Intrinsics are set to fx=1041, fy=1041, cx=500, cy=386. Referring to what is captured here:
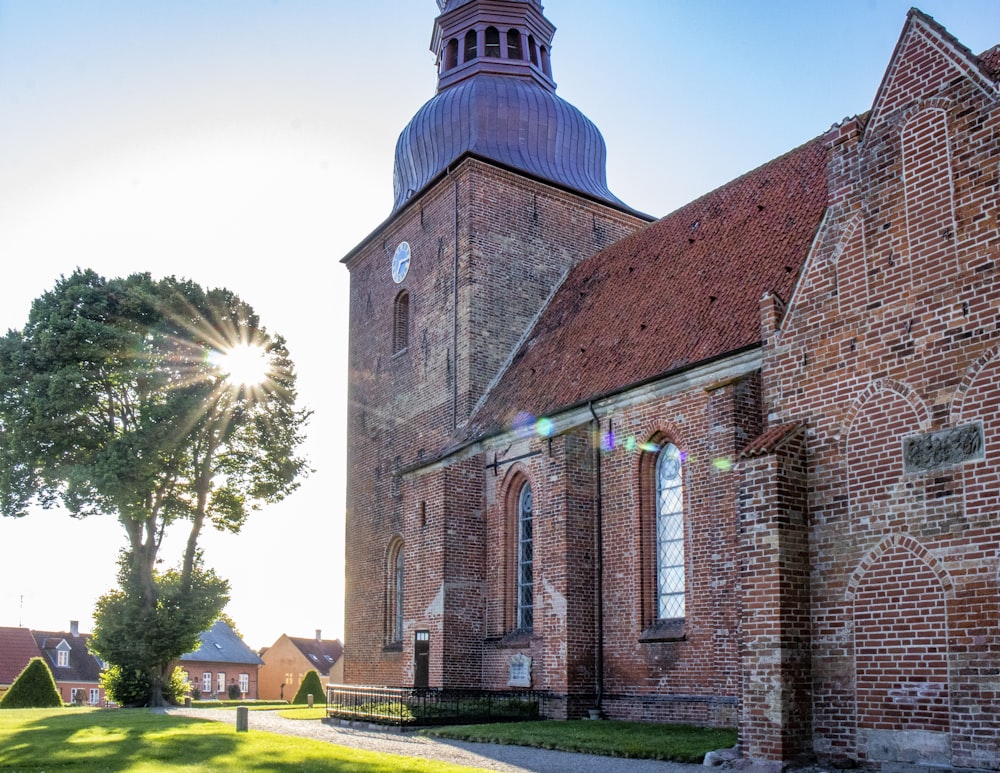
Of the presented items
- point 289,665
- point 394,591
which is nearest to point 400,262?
point 394,591

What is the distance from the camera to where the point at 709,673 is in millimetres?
16016

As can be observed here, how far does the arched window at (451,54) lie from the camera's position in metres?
30.0

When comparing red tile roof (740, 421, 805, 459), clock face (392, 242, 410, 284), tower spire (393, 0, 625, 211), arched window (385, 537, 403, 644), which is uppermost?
tower spire (393, 0, 625, 211)

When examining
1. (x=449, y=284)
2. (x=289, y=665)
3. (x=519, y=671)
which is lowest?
(x=289, y=665)

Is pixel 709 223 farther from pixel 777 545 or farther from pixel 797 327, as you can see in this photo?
pixel 777 545

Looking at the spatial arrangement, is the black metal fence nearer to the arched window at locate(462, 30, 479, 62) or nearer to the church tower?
the church tower

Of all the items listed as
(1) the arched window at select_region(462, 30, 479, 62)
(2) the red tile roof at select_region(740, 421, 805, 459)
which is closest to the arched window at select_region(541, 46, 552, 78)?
(1) the arched window at select_region(462, 30, 479, 62)

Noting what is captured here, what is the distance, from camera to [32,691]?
31438 millimetres

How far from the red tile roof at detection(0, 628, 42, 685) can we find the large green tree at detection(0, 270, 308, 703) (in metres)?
39.1

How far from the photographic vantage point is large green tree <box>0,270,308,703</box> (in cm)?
2639

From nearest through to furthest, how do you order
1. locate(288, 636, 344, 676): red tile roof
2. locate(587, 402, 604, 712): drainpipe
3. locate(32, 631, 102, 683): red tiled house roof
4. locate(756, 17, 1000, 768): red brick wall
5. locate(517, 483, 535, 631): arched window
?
locate(756, 17, 1000, 768): red brick wall, locate(587, 402, 604, 712): drainpipe, locate(517, 483, 535, 631): arched window, locate(32, 631, 102, 683): red tiled house roof, locate(288, 636, 344, 676): red tile roof

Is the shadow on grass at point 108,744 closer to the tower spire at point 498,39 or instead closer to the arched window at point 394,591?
the arched window at point 394,591

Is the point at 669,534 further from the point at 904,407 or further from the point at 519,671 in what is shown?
the point at 904,407

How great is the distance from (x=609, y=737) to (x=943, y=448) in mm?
6183
